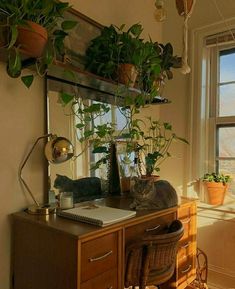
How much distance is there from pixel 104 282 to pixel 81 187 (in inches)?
26.9

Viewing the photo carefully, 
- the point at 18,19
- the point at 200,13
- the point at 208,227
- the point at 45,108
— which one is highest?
the point at 200,13

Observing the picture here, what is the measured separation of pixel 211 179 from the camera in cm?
242

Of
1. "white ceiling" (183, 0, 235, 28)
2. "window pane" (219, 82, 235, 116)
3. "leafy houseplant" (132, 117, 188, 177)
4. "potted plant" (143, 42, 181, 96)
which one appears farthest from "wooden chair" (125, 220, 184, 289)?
"white ceiling" (183, 0, 235, 28)

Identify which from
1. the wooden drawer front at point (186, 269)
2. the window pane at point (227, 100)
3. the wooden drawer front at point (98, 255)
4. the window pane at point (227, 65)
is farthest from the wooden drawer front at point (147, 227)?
the window pane at point (227, 65)

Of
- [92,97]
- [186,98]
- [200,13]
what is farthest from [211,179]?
[200,13]

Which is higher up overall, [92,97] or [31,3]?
[31,3]

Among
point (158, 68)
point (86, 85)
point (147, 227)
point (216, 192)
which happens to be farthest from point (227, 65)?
point (147, 227)

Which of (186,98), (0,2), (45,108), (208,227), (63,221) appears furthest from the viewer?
(186,98)

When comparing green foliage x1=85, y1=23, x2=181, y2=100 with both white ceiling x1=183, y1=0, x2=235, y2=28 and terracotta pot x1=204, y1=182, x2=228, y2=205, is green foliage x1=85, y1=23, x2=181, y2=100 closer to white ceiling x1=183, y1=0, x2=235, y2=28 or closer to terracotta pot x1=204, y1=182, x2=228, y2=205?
white ceiling x1=183, y1=0, x2=235, y2=28

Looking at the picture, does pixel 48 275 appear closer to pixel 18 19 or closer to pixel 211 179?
pixel 18 19

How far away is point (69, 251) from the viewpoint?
1.16m

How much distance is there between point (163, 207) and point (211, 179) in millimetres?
909

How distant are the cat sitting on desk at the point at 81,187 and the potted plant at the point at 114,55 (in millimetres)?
701

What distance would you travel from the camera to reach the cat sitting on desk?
5.58ft
